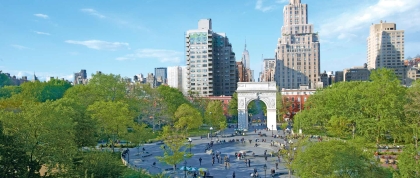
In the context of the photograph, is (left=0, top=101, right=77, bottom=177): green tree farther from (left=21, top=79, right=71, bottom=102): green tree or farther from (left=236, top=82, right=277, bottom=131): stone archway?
(left=21, top=79, right=71, bottom=102): green tree

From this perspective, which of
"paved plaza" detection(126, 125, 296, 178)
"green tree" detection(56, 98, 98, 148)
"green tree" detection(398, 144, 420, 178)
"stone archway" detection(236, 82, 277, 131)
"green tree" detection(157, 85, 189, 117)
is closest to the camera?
"green tree" detection(398, 144, 420, 178)

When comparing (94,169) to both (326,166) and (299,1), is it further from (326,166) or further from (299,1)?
(299,1)

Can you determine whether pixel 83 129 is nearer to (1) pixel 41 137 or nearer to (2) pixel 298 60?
(1) pixel 41 137

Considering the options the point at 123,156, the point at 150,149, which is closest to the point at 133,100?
the point at 150,149

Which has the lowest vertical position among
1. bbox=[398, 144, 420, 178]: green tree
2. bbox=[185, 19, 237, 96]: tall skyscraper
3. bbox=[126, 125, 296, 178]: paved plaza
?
bbox=[126, 125, 296, 178]: paved plaza

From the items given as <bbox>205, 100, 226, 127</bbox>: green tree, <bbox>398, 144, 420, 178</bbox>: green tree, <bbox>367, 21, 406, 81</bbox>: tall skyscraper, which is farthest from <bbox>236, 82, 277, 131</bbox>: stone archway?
<bbox>367, 21, 406, 81</bbox>: tall skyscraper

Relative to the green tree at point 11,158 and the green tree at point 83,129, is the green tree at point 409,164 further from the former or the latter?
the green tree at point 83,129

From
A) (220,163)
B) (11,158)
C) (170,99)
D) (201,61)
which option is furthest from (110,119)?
(201,61)
